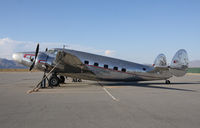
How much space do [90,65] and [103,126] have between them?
1262cm

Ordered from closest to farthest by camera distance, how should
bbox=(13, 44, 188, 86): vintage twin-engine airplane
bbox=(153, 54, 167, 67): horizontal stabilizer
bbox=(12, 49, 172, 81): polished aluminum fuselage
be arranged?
bbox=(13, 44, 188, 86): vintage twin-engine airplane
bbox=(12, 49, 172, 81): polished aluminum fuselage
bbox=(153, 54, 167, 67): horizontal stabilizer

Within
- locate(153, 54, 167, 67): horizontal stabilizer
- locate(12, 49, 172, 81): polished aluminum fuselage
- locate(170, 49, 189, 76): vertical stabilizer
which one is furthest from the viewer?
locate(153, 54, 167, 67): horizontal stabilizer

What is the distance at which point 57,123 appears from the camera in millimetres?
5145

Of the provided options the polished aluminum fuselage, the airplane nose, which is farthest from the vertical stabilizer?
the airplane nose

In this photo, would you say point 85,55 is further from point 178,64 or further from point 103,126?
point 103,126

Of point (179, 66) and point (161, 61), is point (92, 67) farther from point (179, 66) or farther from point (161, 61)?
point (179, 66)

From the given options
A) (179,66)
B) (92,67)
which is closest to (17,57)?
(92,67)

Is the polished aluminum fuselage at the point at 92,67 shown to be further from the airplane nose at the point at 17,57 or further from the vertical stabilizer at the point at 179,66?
the vertical stabilizer at the point at 179,66

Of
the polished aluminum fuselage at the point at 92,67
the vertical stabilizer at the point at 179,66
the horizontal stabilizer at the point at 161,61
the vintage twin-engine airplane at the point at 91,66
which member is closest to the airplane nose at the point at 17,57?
the vintage twin-engine airplane at the point at 91,66

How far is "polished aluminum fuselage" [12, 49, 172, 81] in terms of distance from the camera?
54.5 ft

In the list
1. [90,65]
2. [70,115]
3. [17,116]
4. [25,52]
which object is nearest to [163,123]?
[70,115]

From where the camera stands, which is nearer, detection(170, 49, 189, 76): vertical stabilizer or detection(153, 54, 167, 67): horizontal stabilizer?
detection(170, 49, 189, 76): vertical stabilizer

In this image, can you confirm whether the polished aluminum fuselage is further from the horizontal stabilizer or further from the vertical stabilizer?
the horizontal stabilizer

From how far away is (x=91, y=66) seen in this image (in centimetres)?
1738
